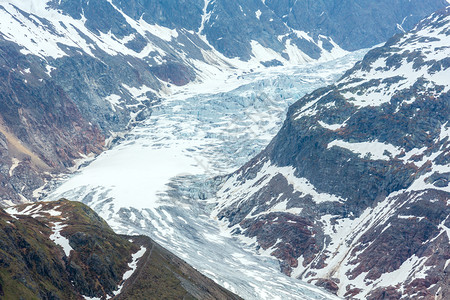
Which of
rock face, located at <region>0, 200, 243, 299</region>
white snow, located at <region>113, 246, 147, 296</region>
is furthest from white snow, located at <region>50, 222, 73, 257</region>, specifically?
white snow, located at <region>113, 246, 147, 296</region>

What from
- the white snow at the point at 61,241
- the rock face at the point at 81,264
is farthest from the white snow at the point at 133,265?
the white snow at the point at 61,241

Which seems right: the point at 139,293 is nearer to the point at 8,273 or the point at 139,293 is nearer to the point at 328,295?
the point at 8,273

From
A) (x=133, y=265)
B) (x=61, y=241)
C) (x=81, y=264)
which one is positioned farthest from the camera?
(x=133, y=265)

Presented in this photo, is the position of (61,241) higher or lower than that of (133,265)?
higher

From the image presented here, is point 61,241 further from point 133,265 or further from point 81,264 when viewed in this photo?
point 133,265

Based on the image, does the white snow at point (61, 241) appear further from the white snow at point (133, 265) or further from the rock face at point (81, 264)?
the white snow at point (133, 265)

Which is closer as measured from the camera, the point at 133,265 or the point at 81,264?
the point at 81,264

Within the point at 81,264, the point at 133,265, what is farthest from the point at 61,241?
the point at 133,265

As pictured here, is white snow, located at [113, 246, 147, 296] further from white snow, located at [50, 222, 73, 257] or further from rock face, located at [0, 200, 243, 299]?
white snow, located at [50, 222, 73, 257]

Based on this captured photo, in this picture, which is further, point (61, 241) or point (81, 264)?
point (61, 241)

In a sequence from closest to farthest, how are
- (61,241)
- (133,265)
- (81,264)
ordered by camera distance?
(81,264) < (61,241) < (133,265)
